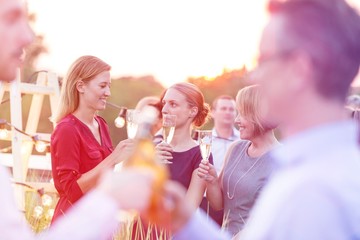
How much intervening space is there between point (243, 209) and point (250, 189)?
0.13m

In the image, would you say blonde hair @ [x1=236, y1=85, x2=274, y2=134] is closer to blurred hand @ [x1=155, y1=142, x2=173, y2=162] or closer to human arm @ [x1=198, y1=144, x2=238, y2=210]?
human arm @ [x1=198, y1=144, x2=238, y2=210]

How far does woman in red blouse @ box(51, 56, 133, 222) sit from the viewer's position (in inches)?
178

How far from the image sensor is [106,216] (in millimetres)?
1842

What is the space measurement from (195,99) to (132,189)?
12.5 feet

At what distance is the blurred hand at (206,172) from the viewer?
15.5ft

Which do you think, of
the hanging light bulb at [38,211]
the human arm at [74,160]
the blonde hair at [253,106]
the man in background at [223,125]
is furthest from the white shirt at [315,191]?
the man in background at [223,125]

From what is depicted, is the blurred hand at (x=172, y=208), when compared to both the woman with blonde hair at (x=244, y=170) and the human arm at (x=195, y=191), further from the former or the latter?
the human arm at (x=195, y=191)

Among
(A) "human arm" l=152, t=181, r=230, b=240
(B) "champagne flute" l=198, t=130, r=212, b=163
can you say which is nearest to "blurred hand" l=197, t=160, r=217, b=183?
(B) "champagne flute" l=198, t=130, r=212, b=163

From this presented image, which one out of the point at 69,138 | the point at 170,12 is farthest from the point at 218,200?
the point at 170,12

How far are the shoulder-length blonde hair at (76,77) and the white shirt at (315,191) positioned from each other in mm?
3138

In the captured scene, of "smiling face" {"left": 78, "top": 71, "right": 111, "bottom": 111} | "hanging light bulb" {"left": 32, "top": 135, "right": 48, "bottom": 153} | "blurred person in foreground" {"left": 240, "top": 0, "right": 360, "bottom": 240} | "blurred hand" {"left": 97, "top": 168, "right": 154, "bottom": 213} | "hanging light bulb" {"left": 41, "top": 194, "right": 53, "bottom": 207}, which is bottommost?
"hanging light bulb" {"left": 41, "top": 194, "right": 53, "bottom": 207}

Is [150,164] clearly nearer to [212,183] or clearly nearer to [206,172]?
[206,172]

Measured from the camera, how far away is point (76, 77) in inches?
195

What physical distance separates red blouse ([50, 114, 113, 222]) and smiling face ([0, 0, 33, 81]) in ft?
7.98
